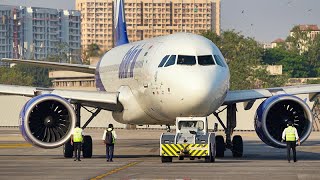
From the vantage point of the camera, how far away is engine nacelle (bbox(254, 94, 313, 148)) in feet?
149

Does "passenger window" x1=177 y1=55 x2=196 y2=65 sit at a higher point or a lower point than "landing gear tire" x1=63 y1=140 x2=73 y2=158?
higher

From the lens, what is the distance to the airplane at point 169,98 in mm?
42219

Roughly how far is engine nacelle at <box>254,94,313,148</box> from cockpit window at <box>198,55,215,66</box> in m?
3.86

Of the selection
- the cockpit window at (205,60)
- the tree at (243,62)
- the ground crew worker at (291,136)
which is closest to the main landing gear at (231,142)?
the ground crew worker at (291,136)

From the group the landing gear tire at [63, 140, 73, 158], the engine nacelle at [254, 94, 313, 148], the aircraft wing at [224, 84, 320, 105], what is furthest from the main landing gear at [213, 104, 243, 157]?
the landing gear tire at [63, 140, 73, 158]

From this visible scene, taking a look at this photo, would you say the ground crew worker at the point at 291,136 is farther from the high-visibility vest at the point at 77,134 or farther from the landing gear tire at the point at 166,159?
the high-visibility vest at the point at 77,134

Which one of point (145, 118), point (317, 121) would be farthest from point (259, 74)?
point (145, 118)

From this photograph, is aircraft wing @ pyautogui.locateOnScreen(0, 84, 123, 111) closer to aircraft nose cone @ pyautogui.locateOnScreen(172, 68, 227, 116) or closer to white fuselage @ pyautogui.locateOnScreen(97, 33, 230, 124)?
white fuselage @ pyautogui.locateOnScreen(97, 33, 230, 124)

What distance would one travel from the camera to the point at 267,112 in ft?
149

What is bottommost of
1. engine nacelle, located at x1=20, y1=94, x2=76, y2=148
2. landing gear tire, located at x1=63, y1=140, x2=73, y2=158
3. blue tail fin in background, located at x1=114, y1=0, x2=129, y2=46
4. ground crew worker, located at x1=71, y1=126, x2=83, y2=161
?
landing gear tire, located at x1=63, y1=140, x2=73, y2=158

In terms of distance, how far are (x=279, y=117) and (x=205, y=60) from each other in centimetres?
535

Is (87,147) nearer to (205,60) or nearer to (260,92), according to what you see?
(205,60)

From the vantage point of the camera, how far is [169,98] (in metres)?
42.8

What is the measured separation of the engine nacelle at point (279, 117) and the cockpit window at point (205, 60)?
386 cm
